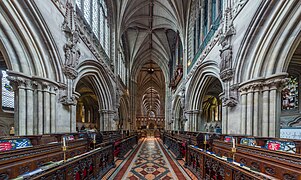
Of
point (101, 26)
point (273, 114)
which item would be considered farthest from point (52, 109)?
point (101, 26)

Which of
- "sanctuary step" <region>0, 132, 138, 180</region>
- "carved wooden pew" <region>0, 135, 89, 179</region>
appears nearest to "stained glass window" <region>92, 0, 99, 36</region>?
"sanctuary step" <region>0, 132, 138, 180</region>

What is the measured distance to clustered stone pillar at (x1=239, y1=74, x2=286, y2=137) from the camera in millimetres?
4410

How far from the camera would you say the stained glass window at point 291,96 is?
29.2ft

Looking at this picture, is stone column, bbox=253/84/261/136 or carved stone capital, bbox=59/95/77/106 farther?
carved stone capital, bbox=59/95/77/106

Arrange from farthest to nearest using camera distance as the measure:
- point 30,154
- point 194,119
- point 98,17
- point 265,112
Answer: point 194,119 → point 98,17 → point 265,112 → point 30,154

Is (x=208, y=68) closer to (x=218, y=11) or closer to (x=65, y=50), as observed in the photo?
(x=218, y=11)

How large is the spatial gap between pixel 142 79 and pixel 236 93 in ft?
94.5

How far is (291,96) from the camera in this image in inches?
357

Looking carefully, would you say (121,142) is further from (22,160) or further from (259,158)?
(259,158)

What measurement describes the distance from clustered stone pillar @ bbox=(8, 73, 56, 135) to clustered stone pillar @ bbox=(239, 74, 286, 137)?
251 inches

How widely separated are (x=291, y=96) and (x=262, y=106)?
21.1 ft

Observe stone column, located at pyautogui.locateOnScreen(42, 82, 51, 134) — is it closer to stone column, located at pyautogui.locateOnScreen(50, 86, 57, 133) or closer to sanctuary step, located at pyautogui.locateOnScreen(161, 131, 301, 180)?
stone column, located at pyautogui.locateOnScreen(50, 86, 57, 133)

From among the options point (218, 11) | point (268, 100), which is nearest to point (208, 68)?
point (218, 11)

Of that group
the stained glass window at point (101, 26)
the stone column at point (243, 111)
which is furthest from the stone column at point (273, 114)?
the stained glass window at point (101, 26)
